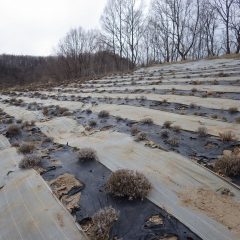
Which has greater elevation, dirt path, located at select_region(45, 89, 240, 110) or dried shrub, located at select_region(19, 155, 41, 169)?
dirt path, located at select_region(45, 89, 240, 110)

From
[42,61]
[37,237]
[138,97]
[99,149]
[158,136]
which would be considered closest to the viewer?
[37,237]

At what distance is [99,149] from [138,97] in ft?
12.4

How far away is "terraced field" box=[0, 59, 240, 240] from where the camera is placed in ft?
7.98

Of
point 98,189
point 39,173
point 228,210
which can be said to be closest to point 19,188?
point 39,173

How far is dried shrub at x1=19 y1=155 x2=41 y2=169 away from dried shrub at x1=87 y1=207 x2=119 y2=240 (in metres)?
1.50

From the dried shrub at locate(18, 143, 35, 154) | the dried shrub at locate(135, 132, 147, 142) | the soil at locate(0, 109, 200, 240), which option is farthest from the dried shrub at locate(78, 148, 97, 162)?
the dried shrub at locate(18, 143, 35, 154)

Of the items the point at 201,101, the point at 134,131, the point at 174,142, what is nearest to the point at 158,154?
the point at 174,142

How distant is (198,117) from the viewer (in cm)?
514

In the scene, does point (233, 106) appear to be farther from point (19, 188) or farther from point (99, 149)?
point (19, 188)

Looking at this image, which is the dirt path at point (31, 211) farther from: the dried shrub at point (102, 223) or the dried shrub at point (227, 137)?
the dried shrub at point (227, 137)

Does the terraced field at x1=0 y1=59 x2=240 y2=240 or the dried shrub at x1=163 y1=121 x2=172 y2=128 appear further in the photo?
the dried shrub at x1=163 y1=121 x2=172 y2=128

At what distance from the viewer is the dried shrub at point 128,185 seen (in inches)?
109

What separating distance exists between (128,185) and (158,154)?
0.99 meters

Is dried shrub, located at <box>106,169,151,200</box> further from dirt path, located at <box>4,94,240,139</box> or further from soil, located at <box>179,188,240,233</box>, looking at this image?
dirt path, located at <box>4,94,240,139</box>
